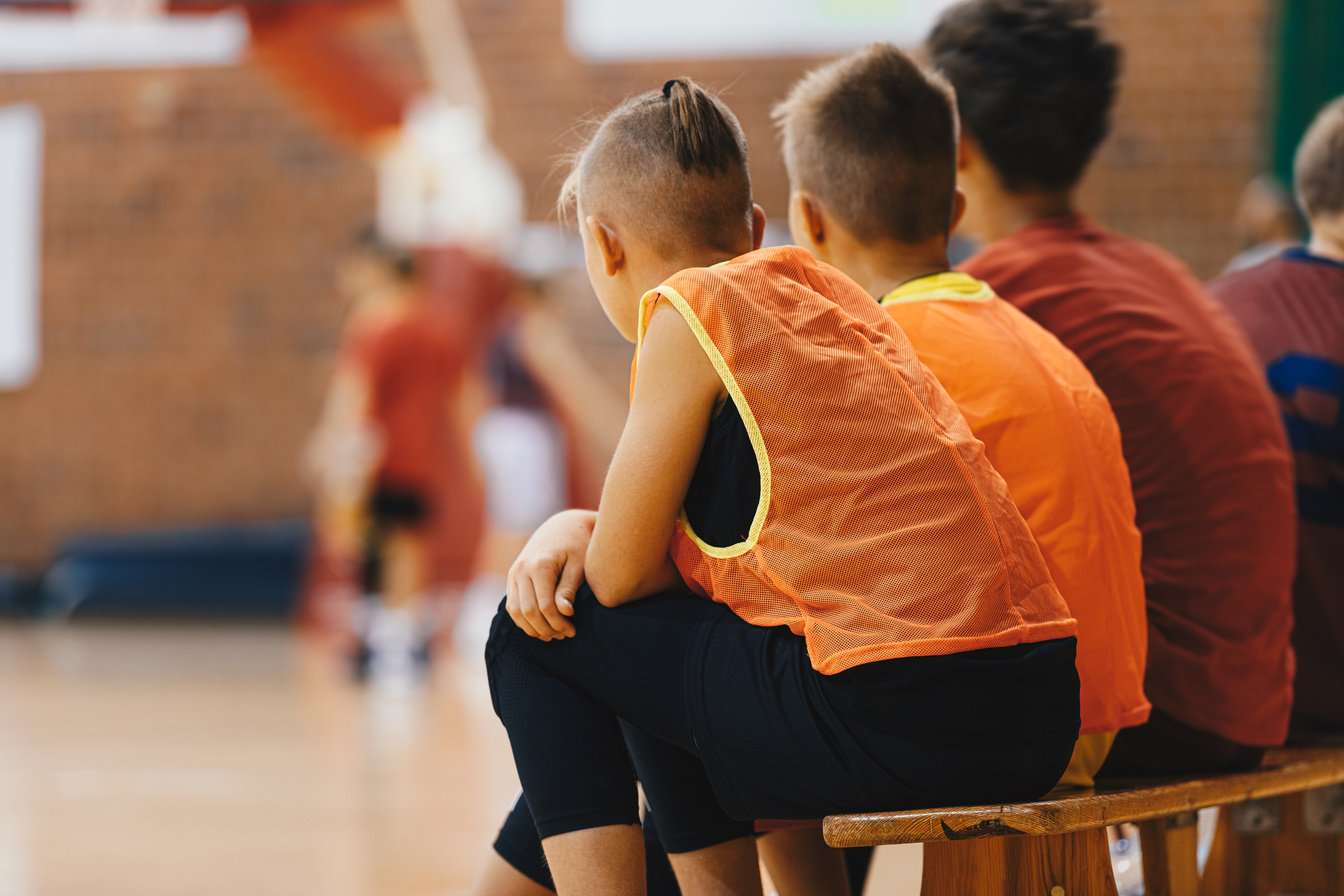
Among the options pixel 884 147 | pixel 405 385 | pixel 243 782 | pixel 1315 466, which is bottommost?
pixel 405 385

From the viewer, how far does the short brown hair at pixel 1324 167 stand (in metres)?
1.75

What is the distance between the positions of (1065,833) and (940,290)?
45 cm

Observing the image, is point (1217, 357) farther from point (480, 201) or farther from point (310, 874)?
point (480, 201)

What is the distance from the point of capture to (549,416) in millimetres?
6895

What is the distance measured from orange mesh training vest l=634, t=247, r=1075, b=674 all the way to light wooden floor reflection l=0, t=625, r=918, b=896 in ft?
3.84

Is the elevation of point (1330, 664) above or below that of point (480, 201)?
above

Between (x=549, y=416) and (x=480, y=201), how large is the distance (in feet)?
3.66

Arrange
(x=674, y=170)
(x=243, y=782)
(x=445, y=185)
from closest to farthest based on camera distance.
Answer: (x=674, y=170) → (x=243, y=782) → (x=445, y=185)

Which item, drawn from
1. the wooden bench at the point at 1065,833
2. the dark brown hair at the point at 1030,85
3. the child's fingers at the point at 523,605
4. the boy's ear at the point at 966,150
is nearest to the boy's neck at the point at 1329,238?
the dark brown hair at the point at 1030,85

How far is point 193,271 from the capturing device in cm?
737

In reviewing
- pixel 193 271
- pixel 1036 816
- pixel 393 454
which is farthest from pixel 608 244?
pixel 193 271

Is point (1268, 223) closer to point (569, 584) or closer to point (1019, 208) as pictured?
point (1019, 208)

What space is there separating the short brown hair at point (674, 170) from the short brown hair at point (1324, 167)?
88cm

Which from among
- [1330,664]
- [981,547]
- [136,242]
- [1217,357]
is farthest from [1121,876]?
[136,242]
